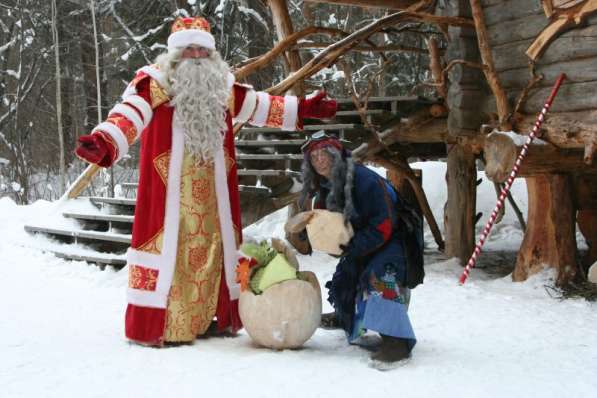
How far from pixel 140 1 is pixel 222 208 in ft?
34.7

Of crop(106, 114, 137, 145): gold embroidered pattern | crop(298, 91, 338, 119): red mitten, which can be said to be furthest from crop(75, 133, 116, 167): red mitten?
crop(298, 91, 338, 119): red mitten

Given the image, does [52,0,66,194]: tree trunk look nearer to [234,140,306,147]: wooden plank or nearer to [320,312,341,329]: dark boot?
[234,140,306,147]: wooden plank

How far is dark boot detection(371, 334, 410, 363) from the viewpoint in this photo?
11.1ft

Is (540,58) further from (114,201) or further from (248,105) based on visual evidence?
(114,201)

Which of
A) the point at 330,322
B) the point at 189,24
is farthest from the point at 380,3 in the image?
the point at 330,322

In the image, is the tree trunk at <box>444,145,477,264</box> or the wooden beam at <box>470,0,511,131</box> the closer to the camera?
the wooden beam at <box>470,0,511,131</box>

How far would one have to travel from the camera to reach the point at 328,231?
345 cm

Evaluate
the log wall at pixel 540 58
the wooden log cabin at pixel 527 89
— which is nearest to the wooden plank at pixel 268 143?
the wooden log cabin at pixel 527 89

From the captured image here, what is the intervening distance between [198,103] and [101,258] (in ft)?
10.8

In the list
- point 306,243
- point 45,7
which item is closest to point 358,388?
point 306,243

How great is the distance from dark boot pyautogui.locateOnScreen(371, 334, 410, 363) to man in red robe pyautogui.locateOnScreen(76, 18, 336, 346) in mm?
1043

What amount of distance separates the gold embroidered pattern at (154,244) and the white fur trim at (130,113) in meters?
0.63

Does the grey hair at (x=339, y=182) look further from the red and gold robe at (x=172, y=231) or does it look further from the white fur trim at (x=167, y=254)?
the white fur trim at (x=167, y=254)

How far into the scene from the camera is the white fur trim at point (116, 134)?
11.9 feet
